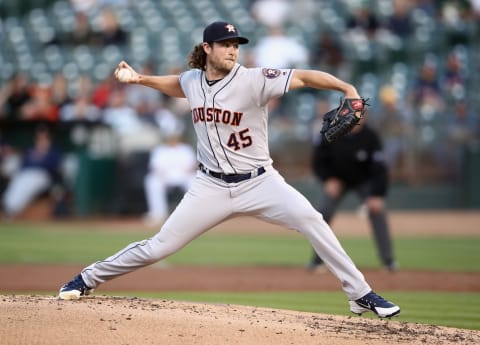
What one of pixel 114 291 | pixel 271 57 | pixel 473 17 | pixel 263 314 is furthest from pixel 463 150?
pixel 263 314

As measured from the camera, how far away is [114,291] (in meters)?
9.53

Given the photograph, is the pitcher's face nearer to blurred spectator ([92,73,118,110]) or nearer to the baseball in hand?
the baseball in hand

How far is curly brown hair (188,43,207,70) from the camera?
6.78m

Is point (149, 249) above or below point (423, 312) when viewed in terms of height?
above

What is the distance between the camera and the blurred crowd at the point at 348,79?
57.8 feet

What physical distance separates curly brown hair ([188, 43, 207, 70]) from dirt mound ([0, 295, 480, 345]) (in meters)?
1.76

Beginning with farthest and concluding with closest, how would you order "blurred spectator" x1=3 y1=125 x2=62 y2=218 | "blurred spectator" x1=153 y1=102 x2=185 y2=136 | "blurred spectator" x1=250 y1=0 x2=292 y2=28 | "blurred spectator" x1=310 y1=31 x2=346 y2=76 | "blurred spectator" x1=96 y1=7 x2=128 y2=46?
"blurred spectator" x1=96 y1=7 x2=128 y2=46
"blurred spectator" x1=250 y1=0 x2=292 y2=28
"blurred spectator" x1=153 y1=102 x2=185 y2=136
"blurred spectator" x1=310 y1=31 x2=346 y2=76
"blurred spectator" x1=3 y1=125 x2=62 y2=218

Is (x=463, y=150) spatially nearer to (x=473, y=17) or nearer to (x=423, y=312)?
(x=473, y=17)

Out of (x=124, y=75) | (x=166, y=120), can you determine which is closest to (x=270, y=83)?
(x=124, y=75)

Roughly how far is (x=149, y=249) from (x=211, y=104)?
1.11m

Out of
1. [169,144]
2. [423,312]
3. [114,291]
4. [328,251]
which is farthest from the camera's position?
[169,144]

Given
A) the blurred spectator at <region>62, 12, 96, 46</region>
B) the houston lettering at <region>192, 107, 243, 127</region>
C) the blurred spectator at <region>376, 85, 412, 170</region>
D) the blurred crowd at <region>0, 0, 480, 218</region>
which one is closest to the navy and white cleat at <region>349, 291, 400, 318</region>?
the houston lettering at <region>192, 107, 243, 127</region>

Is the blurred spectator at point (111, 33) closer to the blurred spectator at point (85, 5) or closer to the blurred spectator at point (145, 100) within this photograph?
the blurred spectator at point (85, 5)

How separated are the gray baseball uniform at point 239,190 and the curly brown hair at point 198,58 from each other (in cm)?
31
